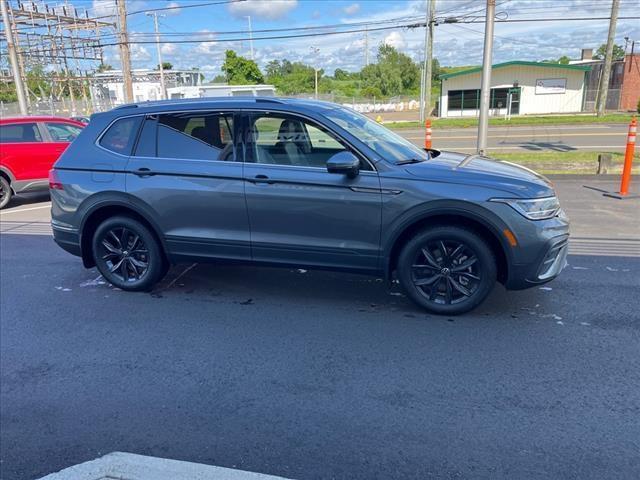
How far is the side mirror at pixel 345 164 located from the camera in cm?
403

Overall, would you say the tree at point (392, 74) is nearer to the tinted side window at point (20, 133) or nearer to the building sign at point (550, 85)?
the building sign at point (550, 85)

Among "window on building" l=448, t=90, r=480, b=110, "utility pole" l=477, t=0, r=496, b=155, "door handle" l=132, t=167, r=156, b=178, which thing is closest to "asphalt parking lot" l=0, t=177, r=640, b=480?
"door handle" l=132, t=167, r=156, b=178

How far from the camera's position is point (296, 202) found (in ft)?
14.3

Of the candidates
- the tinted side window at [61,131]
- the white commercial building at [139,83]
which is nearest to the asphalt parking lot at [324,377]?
the tinted side window at [61,131]

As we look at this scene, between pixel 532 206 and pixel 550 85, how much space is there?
43.6m

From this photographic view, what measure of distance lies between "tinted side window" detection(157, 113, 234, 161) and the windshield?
3.15ft

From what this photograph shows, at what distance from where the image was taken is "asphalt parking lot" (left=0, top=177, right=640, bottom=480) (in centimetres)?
269

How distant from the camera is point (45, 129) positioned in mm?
10617

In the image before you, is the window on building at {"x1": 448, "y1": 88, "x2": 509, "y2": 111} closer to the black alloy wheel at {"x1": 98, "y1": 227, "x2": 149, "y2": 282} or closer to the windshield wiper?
the windshield wiper

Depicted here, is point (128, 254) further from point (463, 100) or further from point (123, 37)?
point (463, 100)

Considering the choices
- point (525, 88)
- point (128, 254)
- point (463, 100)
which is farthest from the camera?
point (463, 100)

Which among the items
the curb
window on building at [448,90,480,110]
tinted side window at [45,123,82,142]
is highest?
window on building at [448,90,480,110]

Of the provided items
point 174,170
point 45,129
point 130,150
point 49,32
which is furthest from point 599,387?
point 49,32

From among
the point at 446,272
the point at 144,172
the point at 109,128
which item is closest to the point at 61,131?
the point at 109,128
